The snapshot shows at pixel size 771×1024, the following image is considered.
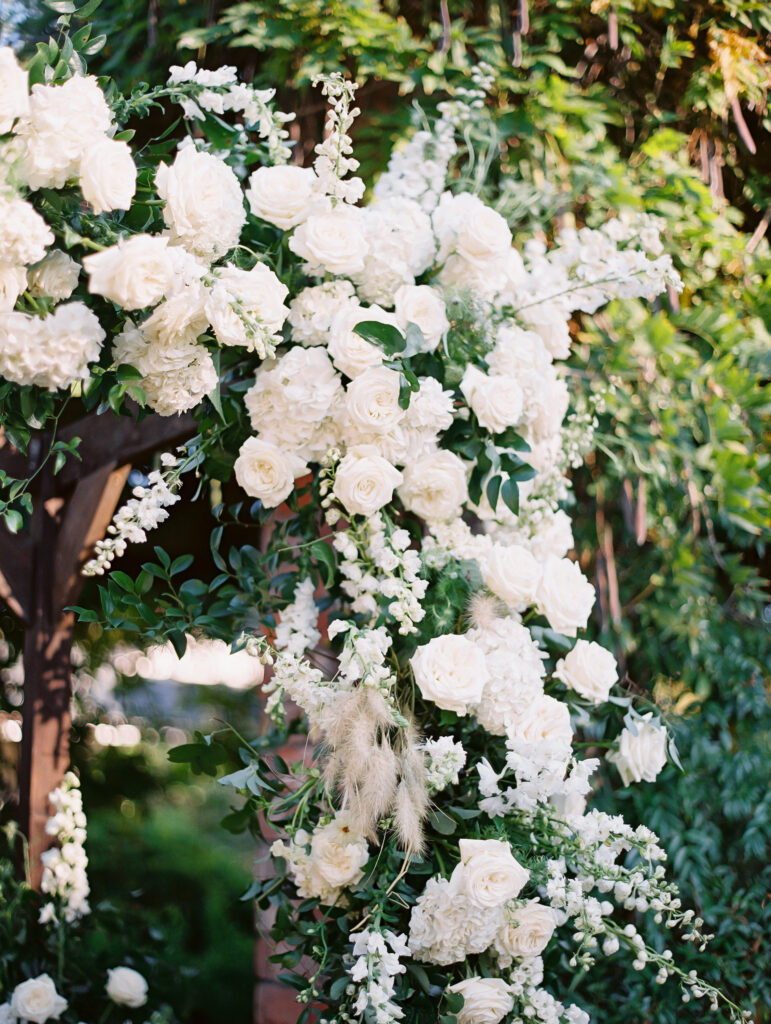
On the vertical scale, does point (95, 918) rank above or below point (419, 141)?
below

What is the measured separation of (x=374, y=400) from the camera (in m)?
1.14

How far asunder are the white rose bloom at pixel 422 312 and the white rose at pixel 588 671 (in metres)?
0.52

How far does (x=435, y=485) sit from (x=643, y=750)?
0.54 meters

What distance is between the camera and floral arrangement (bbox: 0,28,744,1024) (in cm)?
101

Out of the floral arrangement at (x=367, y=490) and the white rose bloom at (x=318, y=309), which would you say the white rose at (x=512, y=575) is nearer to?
the floral arrangement at (x=367, y=490)

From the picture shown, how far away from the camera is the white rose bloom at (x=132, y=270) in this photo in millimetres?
923

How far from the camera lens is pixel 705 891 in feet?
5.94

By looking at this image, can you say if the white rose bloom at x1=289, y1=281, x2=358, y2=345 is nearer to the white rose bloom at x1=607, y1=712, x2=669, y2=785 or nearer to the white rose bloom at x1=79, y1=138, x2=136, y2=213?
the white rose bloom at x1=79, y1=138, x2=136, y2=213

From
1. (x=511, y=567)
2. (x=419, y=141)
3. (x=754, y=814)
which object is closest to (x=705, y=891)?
(x=754, y=814)

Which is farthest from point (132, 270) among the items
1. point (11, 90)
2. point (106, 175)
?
point (11, 90)

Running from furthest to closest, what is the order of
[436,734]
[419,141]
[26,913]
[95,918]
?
[95,918] → [26,913] → [419,141] → [436,734]

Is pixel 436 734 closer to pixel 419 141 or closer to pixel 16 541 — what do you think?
pixel 419 141

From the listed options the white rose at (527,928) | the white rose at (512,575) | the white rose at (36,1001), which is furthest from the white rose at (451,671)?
the white rose at (36,1001)

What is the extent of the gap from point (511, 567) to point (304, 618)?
1.10 feet
